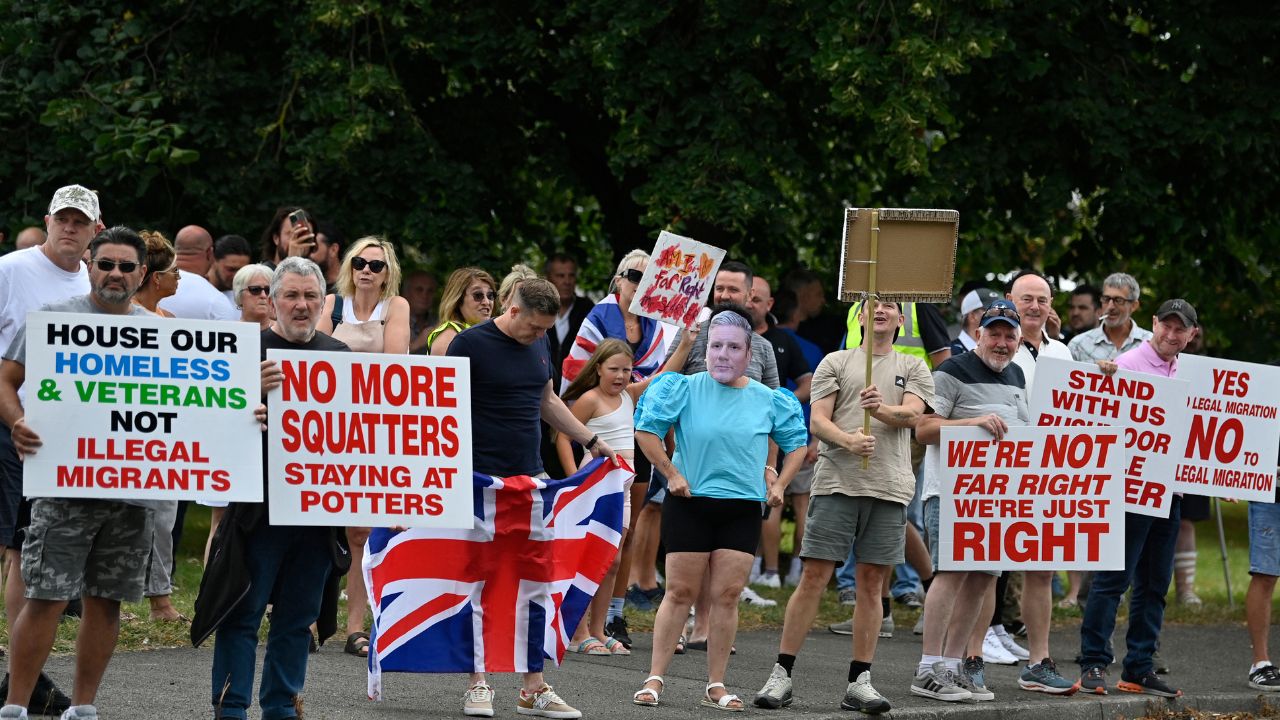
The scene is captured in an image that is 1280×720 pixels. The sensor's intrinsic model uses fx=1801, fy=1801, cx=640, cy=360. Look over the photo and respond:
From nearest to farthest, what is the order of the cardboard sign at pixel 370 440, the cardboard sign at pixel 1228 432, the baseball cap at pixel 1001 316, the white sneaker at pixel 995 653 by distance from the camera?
the cardboard sign at pixel 370 440 → the baseball cap at pixel 1001 316 → the cardboard sign at pixel 1228 432 → the white sneaker at pixel 995 653

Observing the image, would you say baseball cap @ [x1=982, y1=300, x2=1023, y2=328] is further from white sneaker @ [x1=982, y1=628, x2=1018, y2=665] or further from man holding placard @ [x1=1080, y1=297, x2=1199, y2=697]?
white sneaker @ [x1=982, y1=628, x2=1018, y2=665]

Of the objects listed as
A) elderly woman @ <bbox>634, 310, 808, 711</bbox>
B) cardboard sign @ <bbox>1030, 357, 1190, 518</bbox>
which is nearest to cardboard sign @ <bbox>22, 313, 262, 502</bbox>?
elderly woman @ <bbox>634, 310, 808, 711</bbox>

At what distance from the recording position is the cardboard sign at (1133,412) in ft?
32.2

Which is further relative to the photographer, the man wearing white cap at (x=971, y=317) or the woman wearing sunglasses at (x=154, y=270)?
the man wearing white cap at (x=971, y=317)

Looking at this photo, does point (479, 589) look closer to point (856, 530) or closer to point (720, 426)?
point (720, 426)

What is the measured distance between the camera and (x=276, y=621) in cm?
738

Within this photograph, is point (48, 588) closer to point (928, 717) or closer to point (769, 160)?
point (928, 717)

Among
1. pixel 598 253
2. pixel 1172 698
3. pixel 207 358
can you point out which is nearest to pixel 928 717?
pixel 1172 698

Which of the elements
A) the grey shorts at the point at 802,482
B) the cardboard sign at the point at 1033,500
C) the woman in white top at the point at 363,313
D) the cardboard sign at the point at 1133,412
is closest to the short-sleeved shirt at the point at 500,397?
the woman in white top at the point at 363,313

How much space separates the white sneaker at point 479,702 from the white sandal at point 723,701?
1184mm

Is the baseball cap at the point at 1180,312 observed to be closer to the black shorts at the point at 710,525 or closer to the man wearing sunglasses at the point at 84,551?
the black shorts at the point at 710,525

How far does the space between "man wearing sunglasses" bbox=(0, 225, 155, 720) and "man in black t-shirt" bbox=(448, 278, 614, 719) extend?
1.64 metres

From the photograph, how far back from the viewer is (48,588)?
6.90 meters

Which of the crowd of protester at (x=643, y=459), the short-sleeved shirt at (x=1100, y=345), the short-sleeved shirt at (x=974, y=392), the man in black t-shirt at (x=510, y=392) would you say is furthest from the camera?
the short-sleeved shirt at (x=1100, y=345)
